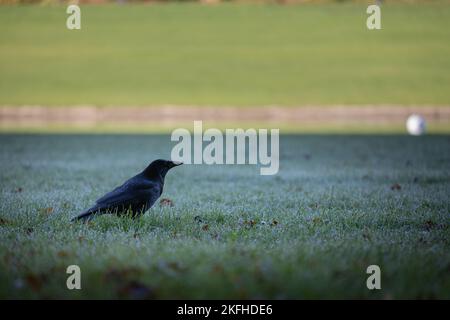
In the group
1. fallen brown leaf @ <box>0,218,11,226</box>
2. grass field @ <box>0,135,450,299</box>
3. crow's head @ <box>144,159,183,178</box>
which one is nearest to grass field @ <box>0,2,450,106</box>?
grass field @ <box>0,135,450,299</box>

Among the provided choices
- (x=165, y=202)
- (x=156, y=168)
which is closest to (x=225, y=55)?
(x=165, y=202)

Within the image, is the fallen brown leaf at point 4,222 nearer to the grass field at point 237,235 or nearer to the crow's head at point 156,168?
the grass field at point 237,235

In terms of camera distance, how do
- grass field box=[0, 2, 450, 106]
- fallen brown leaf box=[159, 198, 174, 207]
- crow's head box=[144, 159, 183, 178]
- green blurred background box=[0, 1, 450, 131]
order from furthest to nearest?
grass field box=[0, 2, 450, 106] < green blurred background box=[0, 1, 450, 131] < fallen brown leaf box=[159, 198, 174, 207] < crow's head box=[144, 159, 183, 178]

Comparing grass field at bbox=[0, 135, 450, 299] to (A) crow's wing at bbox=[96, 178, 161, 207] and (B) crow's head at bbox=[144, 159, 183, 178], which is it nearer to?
(A) crow's wing at bbox=[96, 178, 161, 207]

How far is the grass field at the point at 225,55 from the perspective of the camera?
35.9 m

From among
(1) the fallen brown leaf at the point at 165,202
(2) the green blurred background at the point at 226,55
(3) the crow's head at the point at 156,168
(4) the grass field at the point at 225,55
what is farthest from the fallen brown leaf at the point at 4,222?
(4) the grass field at the point at 225,55

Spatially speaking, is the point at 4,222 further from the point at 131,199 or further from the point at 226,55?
the point at 226,55

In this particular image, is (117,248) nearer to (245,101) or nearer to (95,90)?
(245,101)

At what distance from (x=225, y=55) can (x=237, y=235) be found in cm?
3623

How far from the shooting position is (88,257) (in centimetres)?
438

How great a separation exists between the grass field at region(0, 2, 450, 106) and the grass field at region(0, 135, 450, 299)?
24881 mm

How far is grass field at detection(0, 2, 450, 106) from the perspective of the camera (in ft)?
118

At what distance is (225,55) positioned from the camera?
4091 cm

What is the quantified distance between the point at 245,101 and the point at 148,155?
67.4 ft
